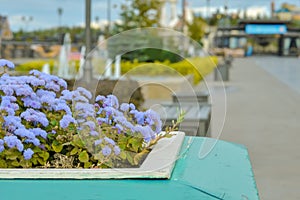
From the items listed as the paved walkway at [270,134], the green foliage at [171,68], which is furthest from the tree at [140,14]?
the green foliage at [171,68]

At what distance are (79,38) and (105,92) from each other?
186ft

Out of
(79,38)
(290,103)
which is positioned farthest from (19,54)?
(290,103)

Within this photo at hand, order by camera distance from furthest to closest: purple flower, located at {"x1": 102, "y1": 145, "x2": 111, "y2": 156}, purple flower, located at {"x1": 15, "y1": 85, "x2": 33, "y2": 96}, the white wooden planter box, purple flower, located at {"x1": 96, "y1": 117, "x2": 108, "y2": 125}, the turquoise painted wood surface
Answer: purple flower, located at {"x1": 15, "y1": 85, "x2": 33, "y2": 96} → purple flower, located at {"x1": 96, "y1": 117, "x2": 108, "y2": 125} → purple flower, located at {"x1": 102, "y1": 145, "x2": 111, "y2": 156} → the white wooden planter box → the turquoise painted wood surface

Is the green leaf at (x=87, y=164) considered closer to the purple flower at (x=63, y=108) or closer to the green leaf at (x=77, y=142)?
the green leaf at (x=77, y=142)

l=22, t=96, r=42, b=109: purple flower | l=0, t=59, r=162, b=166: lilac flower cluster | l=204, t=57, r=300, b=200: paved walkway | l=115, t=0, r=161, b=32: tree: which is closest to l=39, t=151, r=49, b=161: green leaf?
l=0, t=59, r=162, b=166: lilac flower cluster

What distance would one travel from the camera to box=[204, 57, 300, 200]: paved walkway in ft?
21.5

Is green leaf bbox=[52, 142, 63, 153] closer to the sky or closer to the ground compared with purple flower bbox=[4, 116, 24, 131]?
closer to the ground

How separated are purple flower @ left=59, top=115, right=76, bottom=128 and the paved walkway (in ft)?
10.7

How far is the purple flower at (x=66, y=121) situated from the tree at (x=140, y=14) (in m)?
22.7

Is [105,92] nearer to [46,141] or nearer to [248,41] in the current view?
[46,141]

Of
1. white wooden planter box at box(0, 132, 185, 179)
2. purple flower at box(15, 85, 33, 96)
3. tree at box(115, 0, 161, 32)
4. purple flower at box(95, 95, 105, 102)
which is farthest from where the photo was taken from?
tree at box(115, 0, 161, 32)

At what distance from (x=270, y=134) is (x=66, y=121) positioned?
7270mm

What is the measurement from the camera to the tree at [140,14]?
84.4 ft

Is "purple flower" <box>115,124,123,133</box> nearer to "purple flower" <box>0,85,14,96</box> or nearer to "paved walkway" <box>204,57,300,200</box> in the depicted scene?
"purple flower" <box>0,85,14,96</box>
